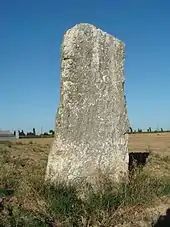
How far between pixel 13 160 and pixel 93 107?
14.4 ft

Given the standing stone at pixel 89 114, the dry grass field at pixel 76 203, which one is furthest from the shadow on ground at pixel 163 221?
the standing stone at pixel 89 114

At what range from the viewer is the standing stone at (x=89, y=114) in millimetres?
9867

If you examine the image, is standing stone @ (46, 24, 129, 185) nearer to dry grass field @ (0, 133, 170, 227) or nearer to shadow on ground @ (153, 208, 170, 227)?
dry grass field @ (0, 133, 170, 227)

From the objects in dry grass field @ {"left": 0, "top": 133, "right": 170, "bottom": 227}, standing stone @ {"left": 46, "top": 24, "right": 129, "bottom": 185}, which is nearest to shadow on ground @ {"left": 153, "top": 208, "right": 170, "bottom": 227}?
dry grass field @ {"left": 0, "top": 133, "right": 170, "bottom": 227}

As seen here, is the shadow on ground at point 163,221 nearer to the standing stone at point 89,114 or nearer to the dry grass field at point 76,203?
the dry grass field at point 76,203

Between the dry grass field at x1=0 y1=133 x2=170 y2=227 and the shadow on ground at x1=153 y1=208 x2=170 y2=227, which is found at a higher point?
the dry grass field at x1=0 y1=133 x2=170 y2=227

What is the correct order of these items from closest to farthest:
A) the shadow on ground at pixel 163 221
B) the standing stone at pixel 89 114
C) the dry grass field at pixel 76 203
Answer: the dry grass field at pixel 76 203, the shadow on ground at pixel 163 221, the standing stone at pixel 89 114

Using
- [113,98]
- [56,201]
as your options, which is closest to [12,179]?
[56,201]

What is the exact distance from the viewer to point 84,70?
1009 centimetres

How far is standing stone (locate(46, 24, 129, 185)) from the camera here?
9867 millimetres

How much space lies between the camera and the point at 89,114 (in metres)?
10.1

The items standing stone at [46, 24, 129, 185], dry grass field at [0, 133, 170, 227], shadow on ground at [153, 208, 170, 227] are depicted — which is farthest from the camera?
standing stone at [46, 24, 129, 185]

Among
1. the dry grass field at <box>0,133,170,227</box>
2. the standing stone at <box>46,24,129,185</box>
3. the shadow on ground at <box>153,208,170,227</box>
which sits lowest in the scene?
the shadow on ground at <box>153,208,170,227</box>

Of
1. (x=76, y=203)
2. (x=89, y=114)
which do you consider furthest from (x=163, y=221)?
(x=89, y=114)
